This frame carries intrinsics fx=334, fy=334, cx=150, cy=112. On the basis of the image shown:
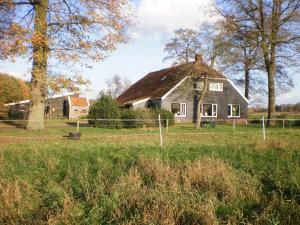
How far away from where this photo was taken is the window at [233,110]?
1582 inches

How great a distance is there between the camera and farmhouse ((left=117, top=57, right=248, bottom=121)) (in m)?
36.2

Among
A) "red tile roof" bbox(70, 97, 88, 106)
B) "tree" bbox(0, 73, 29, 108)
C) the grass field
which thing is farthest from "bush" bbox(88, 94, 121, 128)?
"red tile roof" bbox(70, 97, 88, 106)

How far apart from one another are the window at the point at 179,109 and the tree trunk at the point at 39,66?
1812 cm

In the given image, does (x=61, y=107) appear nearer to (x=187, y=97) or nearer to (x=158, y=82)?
(x=158, y=82)

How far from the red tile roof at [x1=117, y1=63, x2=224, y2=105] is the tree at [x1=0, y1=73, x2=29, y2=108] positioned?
1611cm

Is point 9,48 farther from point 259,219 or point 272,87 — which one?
point 272,87

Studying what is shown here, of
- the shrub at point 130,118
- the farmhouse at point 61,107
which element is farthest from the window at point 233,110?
the farmhouse at point 61,107

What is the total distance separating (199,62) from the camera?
1169 inches

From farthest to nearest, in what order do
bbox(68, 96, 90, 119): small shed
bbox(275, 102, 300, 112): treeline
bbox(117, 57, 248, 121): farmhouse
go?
1. bbox(275, 102, 300, 112): treeline
2. bbox(68, 96, 90, 119): small shed
3. bbox(117, 57, 248, 121): farmhouse

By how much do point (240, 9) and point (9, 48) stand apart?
2018 centimetres

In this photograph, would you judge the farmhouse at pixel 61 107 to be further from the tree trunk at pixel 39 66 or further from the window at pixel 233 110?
the tree trunk at pixel 39 66

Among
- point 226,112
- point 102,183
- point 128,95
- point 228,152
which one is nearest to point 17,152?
point 102,183

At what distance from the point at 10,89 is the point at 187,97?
28.0 m

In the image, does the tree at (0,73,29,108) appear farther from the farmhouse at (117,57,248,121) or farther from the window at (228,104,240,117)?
the window at (228,104,240,117)
